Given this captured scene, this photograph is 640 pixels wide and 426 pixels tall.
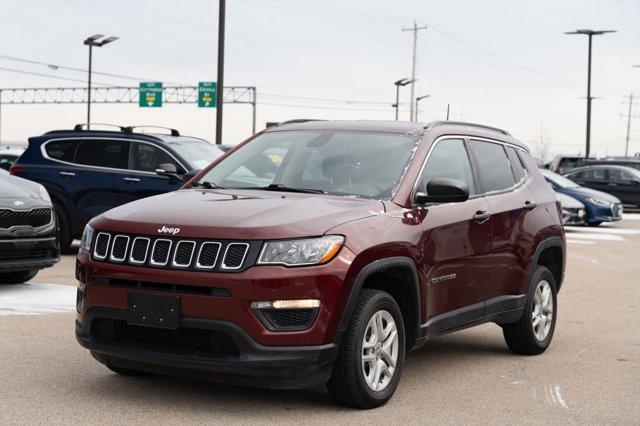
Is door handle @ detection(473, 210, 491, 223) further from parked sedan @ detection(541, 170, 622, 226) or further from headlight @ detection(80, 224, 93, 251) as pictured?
parked sedan @ detection(541, 170, 622, 226)

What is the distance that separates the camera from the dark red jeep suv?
5.48m

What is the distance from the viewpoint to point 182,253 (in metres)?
5.57

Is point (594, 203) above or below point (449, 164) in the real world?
below

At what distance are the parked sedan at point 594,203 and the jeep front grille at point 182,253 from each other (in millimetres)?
20035

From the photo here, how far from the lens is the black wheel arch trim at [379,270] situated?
567cm

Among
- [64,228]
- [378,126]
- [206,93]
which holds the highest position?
[206,93]

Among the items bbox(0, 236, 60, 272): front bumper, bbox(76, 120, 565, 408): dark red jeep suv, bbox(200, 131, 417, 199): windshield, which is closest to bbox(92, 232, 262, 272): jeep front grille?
bbox(76, 120, 565, 408): dark red jeep suv

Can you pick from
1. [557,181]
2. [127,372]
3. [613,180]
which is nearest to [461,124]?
[127,372]

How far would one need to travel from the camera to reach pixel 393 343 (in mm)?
6125

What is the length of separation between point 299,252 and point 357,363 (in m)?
0.73

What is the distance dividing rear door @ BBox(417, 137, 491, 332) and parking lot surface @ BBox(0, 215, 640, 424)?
514 millimetres

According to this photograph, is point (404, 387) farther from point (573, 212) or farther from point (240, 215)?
point (573, 212)

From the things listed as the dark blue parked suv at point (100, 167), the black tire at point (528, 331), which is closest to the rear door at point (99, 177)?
the dark blue parked suv at point (100, 167)

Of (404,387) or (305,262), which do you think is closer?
(305,262)
